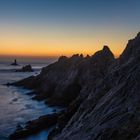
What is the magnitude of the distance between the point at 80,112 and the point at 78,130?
6576mm

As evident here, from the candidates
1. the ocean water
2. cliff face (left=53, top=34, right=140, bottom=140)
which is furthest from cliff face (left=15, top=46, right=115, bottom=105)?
cliff face (left=53, top=34, right=140, bottom=140)

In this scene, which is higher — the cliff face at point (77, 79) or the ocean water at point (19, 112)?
the cliff face at point (77, 79)

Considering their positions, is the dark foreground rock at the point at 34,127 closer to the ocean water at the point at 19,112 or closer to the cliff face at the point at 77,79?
the ocean water at the point at 19,112

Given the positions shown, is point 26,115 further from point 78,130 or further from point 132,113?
point 132,113

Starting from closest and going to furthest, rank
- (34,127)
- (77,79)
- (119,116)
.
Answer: (119,116), (34,127), (77,79)

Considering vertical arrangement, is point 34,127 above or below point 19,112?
below

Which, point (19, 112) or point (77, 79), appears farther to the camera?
point (77, 79)

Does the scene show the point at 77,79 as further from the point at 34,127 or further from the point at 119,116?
the point at 119,116

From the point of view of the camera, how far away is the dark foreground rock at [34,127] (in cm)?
4094

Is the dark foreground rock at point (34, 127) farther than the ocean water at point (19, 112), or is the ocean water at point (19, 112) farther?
the ocean water at point (19, 112)

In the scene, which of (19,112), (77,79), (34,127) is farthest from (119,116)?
(77,79)

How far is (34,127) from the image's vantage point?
43.1 m

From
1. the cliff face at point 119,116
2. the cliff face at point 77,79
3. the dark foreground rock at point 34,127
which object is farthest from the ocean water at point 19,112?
the cliff face at point 119,116

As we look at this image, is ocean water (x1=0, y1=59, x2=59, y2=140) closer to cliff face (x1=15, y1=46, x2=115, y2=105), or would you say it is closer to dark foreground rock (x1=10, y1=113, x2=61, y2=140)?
dark foreground rock (x1=10, y1=113, x2=61, y2=140)
